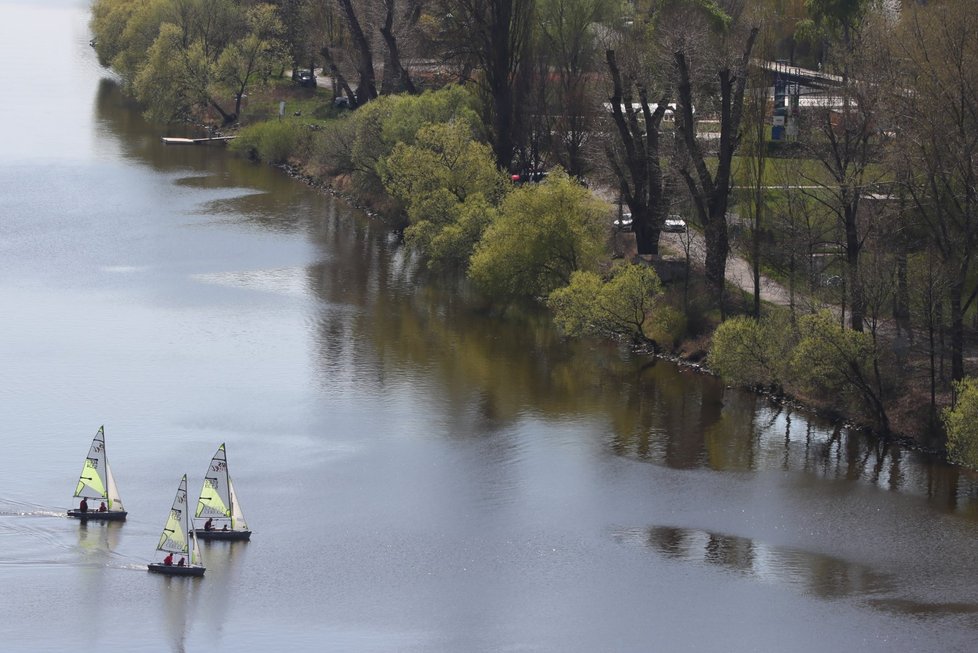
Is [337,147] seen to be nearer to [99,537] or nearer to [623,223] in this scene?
[623,223]

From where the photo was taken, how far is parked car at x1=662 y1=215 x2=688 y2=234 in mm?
53969

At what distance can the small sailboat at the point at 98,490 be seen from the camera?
108 feet

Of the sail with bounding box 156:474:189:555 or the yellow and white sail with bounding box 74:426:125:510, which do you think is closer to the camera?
the sail with bounding box 156:474:189:555

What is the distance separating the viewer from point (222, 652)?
27.3 m

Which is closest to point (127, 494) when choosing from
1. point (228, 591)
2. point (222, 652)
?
point (228, 591)

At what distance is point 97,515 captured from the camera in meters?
32.7

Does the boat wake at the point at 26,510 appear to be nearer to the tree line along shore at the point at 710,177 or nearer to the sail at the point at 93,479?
the sail at the point at 93,479

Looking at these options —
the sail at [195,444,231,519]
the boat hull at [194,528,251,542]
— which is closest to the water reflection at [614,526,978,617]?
the boat hull at [194,528,251,542]

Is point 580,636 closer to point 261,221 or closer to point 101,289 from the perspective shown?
point 101,289

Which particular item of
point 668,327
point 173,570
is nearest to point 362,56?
point 668,327

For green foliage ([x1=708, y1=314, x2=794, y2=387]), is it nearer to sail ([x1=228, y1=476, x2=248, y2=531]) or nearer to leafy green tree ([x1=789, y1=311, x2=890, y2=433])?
A: leafy green tree ([x1=789, y1=311, x2=890, y2=433])

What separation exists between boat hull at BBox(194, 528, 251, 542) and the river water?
0.30m

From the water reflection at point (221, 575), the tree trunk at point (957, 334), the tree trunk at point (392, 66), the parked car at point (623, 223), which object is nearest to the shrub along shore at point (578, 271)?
the parked car at point (623, 223)

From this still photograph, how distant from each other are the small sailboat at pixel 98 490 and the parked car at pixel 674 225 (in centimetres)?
2629
